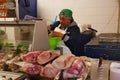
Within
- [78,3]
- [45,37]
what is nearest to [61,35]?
[45,37]

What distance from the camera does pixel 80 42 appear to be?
248 centimetres

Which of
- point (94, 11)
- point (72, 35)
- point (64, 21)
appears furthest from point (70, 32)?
point (94, 11)

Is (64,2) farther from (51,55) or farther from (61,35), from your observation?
(51,55)

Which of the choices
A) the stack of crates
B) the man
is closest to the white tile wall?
the man

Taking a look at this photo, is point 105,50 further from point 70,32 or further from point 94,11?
point 94,11

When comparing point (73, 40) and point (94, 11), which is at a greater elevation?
point (94, 11)

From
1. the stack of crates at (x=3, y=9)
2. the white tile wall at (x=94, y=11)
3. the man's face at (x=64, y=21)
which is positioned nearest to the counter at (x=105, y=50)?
the stack of crates at (x=3, y=9)

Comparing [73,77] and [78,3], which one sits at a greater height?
[78,3]

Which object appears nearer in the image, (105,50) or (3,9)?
(105,50)

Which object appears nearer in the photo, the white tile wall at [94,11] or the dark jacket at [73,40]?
the dark jacket at [73,40]

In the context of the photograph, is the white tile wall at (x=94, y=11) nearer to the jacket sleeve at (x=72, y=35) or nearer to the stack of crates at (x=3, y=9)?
the jacket sleeve at (x=72, y=35)

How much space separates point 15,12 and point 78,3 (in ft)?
7.29

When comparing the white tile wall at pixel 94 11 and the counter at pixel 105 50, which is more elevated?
the white tile wall at pixel 94 11

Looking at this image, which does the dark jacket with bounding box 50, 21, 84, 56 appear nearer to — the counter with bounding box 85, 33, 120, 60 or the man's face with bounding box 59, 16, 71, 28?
the man's face with bounding box 59, 16, 71, 28
